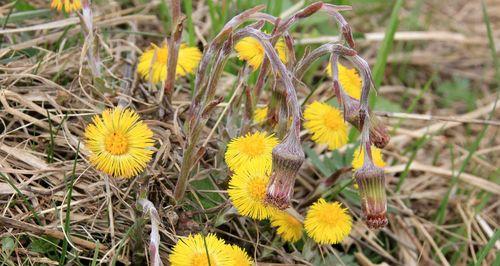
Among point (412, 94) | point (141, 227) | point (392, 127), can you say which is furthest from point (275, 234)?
point (412, 94)

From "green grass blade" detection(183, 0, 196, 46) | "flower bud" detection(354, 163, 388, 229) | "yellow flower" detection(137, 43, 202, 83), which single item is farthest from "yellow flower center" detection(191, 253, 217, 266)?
"green grass blade" detection(183, 0, 196, 46)

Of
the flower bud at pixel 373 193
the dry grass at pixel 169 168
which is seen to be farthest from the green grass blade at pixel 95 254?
the flower bud at pixel 373 193

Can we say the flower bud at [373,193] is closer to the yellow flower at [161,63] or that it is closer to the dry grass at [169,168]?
the dry grass at [169,168]

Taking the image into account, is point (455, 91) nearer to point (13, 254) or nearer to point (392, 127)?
point (392, 127)

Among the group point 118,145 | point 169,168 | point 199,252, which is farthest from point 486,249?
point 118,145

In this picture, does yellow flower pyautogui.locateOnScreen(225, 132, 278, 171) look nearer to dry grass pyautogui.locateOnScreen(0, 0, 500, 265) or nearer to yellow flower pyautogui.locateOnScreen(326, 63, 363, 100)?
dry grass pyautogui.locateOnScreen(0, 0, 500, 265)

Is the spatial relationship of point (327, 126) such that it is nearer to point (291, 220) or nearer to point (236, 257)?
point (291, 220)
